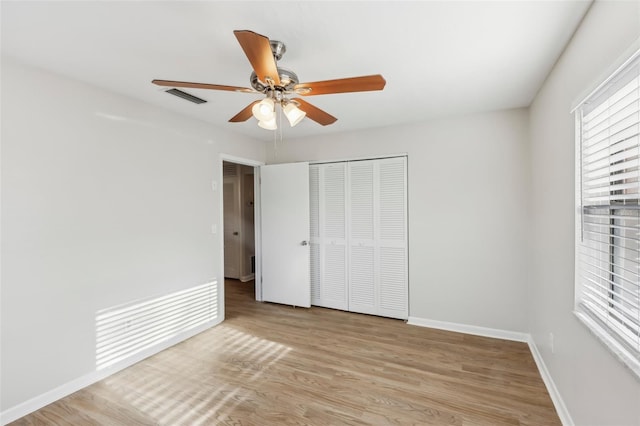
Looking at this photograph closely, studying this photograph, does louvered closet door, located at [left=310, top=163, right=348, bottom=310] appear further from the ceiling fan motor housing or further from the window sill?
the window sill

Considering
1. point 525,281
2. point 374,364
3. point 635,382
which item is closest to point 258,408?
point 374,364

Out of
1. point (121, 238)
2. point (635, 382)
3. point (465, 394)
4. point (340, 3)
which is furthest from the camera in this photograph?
point (121, 238)

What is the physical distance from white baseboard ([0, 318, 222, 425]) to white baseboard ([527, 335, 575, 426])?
131 inches

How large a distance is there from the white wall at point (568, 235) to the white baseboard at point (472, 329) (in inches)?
11.3

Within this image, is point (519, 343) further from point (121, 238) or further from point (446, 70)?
point (121, 238)

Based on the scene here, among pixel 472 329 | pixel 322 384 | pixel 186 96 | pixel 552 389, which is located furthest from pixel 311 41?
pixel 472 329

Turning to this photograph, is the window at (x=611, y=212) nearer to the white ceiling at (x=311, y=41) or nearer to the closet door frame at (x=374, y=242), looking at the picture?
the white ceiling at (x=311, y=41)

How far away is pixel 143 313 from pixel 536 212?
385 cm

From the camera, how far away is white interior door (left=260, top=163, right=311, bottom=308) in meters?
4.14

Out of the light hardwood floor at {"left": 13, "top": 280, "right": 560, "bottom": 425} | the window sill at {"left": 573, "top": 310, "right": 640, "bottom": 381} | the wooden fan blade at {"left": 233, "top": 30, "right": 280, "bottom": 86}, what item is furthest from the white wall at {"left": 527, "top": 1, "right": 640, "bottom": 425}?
the wooden fan blade at {"left": 233, "top": 30, "right": 280, "bottom": 86}

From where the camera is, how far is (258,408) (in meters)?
2.07

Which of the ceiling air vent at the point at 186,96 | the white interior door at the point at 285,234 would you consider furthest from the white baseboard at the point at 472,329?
the ceiling air vent at the point at 186,96

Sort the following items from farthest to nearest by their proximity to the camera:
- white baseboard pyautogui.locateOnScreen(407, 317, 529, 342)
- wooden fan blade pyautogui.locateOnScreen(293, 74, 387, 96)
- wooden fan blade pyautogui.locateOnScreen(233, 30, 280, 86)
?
white baseboard pyautogui.locateOnScreen(407, 317, 529, 342) → wooden fan blade pyautogui.locateOnScreen(293, 74, 387, 96) → wooden fan blade pyautogui.locateOnScreen(233, 30, 280, 86)

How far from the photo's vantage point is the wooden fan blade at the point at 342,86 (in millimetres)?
1562
